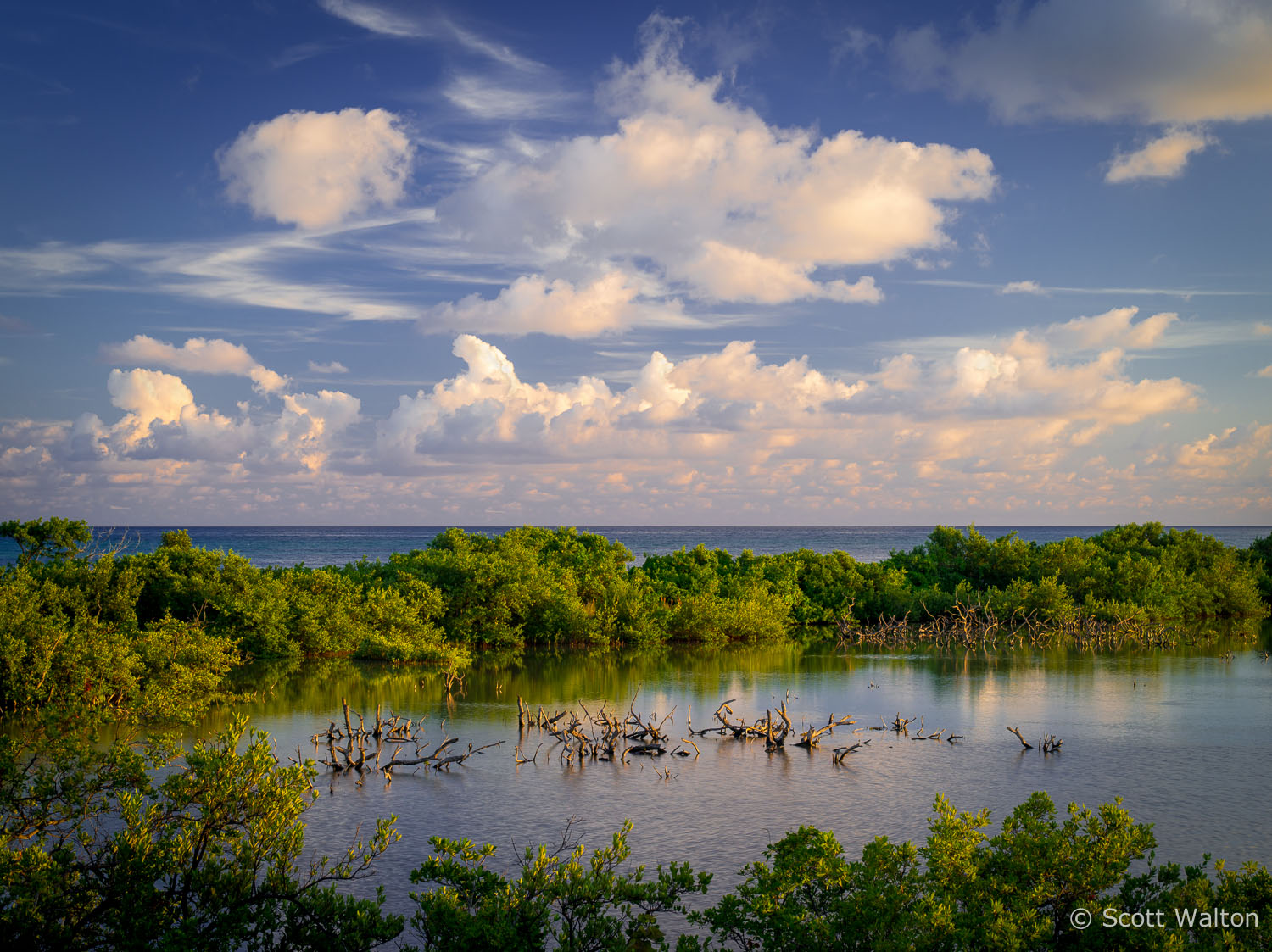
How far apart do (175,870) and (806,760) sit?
16.1 metres

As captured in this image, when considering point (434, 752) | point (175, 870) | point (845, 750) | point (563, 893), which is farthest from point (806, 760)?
point (175, 870)

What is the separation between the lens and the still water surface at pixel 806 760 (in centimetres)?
1766

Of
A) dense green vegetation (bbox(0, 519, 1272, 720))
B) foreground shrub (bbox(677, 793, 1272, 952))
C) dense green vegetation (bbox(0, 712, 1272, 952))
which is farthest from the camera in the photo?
dense green vegetation (bbox(0, 519, 1272, 720))

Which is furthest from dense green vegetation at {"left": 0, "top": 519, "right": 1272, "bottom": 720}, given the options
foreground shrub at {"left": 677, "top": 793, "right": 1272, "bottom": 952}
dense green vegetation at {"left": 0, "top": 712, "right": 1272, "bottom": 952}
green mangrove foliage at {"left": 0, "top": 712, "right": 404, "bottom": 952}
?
foreground shrub at {"left": 677, "top": 793, "right": 1272, "bottom": 952}

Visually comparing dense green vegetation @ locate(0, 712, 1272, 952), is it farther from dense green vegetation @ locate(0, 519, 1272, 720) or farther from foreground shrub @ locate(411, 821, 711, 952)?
dense green vegetation @ locate(0, 519, 1272, 720)

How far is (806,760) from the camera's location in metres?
23.5

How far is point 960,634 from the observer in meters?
49.3

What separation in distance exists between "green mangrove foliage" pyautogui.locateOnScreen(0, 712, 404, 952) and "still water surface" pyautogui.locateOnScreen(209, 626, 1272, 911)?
149 inches

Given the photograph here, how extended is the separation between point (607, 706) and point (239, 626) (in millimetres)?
17413

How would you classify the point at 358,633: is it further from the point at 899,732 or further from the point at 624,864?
the point at 624,864

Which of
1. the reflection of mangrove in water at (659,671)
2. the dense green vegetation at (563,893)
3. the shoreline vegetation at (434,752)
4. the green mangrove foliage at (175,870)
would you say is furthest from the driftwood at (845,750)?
the green mangrove foliage at (175,870)

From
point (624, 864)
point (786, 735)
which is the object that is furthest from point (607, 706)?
point (624, 864)

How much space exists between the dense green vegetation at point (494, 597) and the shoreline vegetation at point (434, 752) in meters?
0.13

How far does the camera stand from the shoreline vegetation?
9867 mm
